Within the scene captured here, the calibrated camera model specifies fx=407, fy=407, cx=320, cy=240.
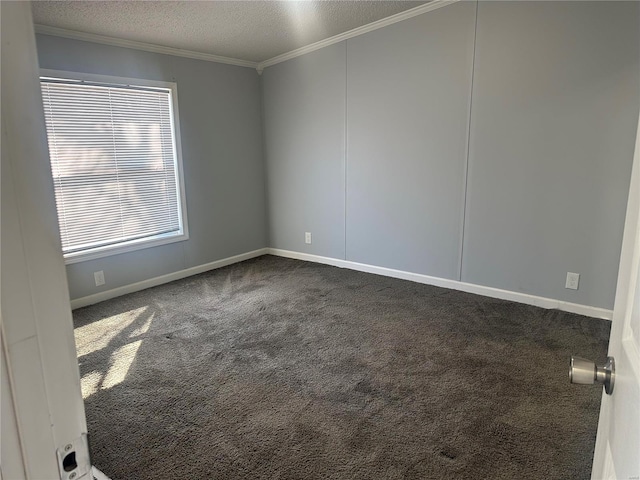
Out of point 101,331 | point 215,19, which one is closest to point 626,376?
point 101,331

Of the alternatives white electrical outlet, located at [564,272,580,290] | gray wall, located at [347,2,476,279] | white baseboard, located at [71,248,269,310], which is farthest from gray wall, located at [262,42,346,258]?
white electrical outlet, located at [564,272,580,290]

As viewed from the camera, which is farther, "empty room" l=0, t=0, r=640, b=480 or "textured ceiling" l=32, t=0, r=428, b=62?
"textured ceiling" l=32, t=0, r=428, b=62

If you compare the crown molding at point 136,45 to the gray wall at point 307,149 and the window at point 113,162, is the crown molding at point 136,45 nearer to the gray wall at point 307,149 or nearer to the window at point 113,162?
the window at point 113,162

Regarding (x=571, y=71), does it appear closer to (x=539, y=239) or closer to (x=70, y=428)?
(x=539, y=239)

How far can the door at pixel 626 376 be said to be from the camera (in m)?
0.58

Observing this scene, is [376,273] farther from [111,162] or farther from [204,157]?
[111,162]

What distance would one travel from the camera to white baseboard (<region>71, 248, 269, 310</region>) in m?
3.81

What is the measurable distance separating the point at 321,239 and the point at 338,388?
2.70 metres

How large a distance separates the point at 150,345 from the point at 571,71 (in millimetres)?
3731

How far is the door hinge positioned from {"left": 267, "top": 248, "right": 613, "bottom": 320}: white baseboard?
342cm

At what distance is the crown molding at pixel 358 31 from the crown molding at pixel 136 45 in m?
0.32

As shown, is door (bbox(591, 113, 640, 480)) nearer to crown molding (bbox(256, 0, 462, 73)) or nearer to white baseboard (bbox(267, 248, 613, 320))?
white baseboard (bbox(267, 248, 613, 320))

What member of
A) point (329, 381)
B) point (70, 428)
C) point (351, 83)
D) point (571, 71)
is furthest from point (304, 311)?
point (70, 428)

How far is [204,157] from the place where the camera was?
15.2ft
